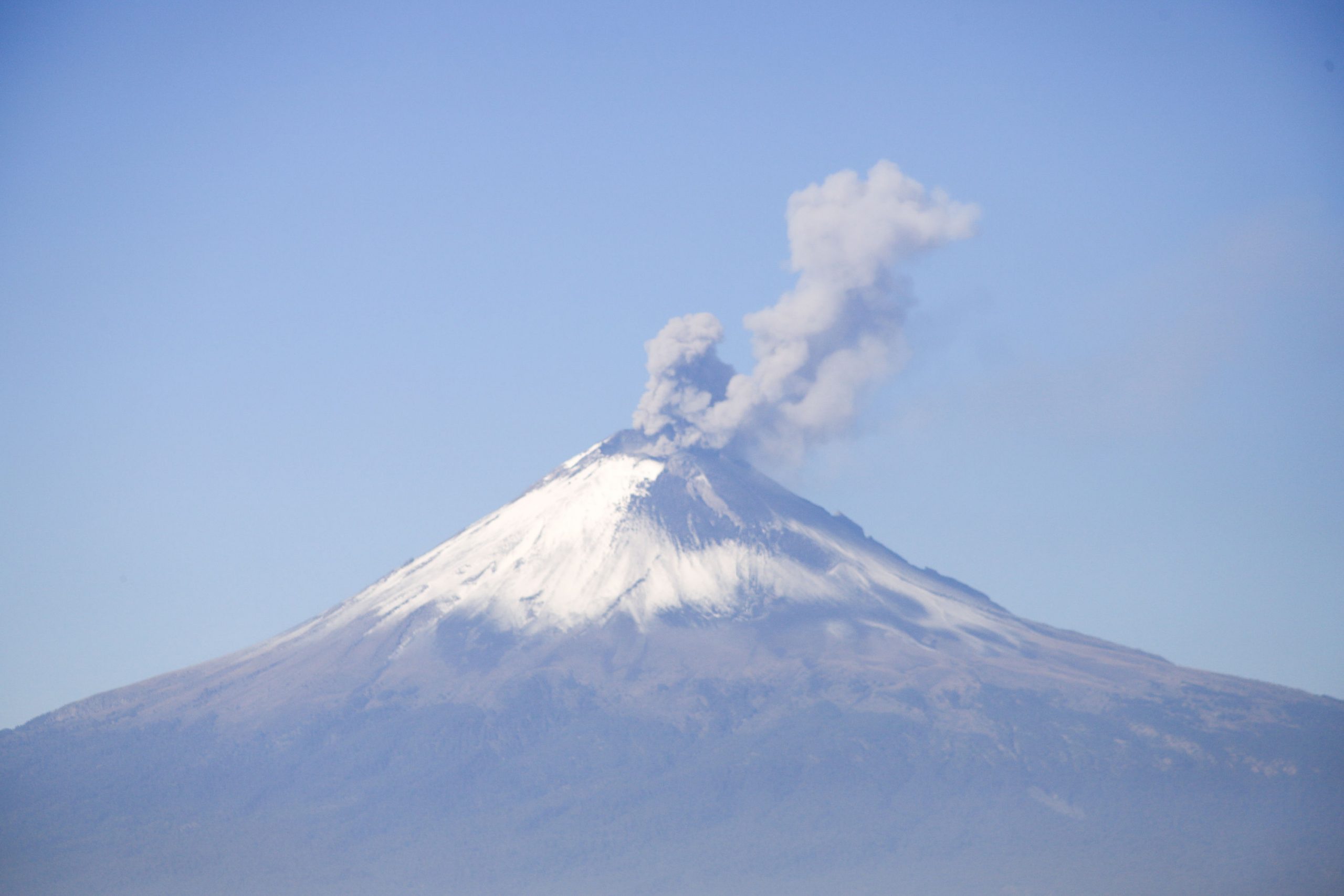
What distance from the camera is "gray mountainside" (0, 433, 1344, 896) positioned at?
114 m

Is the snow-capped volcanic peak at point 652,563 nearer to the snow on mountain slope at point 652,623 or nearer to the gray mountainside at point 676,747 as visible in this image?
the snow on mountain slope at point 652,623

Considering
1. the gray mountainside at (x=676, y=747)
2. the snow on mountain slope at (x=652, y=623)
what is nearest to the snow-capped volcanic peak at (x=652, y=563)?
the snow on mountain slope at (x=652, y=623)

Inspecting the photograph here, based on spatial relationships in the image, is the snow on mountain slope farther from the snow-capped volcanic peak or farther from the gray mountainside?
the gray mountainside

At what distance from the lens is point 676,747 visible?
123m

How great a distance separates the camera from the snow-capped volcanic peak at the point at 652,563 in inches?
5281

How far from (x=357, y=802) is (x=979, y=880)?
41.8 meters

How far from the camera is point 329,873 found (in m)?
113

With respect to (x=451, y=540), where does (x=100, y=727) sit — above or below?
below

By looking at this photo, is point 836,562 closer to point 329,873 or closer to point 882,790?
point 882,790

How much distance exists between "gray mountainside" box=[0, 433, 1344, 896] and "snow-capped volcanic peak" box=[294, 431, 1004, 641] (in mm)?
270

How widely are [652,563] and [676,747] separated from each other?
17895mm

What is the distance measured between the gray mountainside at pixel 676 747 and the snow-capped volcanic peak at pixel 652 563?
0.27 metres

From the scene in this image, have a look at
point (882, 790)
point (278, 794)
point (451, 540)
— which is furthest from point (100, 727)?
point (882, 790)

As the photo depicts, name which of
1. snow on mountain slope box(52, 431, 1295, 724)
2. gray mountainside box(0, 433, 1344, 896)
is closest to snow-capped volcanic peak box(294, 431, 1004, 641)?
snow on mountain slope box(52, 431, 1295, 724)
